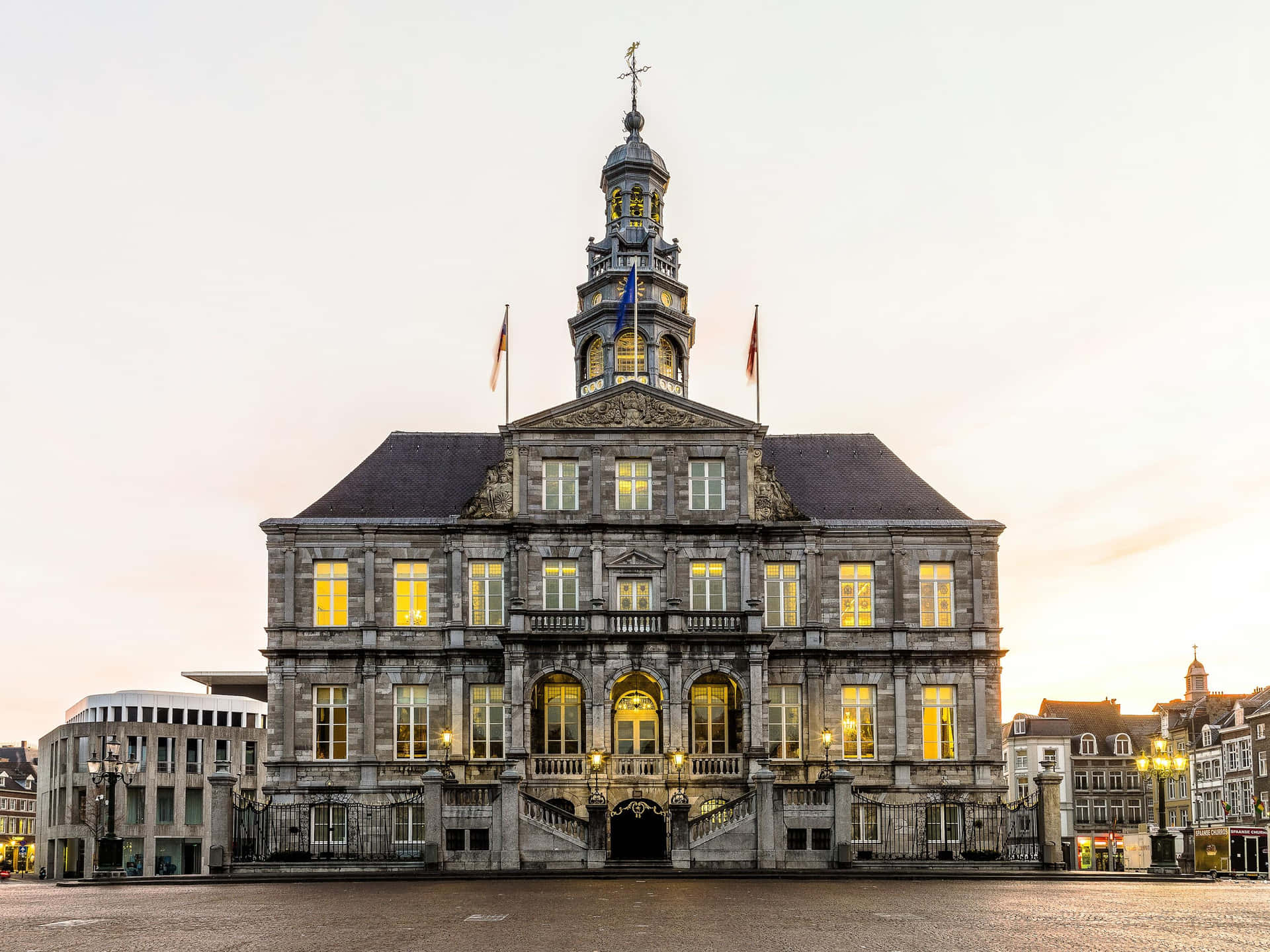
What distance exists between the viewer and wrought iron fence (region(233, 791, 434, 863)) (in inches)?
1790

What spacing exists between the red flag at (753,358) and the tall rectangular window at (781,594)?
308 inches

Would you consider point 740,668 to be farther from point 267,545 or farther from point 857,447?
point 267,545

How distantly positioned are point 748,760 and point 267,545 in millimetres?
19729

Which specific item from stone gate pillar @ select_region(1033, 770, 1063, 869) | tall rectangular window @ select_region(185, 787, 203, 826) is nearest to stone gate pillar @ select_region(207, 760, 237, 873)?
stone gate pillar @ select_region(1033, 770, 1063, 869)

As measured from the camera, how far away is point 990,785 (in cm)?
5300

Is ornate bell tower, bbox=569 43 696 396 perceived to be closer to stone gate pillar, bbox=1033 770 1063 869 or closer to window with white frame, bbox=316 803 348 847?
window with white frame, bbox=316 803 348 847

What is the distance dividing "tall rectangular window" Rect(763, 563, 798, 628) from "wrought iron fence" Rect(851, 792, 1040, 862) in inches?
282

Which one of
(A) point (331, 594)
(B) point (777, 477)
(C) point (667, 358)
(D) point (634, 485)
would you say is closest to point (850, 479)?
(B) point (777, 477)

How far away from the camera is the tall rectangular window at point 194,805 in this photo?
321 feet

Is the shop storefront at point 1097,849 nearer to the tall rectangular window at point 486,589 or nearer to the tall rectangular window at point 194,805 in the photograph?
the tall rectangular window at point 194,805

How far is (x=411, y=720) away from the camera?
174ft

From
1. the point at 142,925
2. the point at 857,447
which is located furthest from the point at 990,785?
the point at 142,925

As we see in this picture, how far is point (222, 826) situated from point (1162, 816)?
3110 centimetres

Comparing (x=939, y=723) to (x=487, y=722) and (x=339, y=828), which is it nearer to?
(x=487, y=722)
